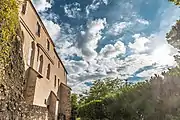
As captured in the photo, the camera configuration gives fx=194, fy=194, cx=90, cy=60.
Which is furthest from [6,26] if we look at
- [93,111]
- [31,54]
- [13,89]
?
[93,111]

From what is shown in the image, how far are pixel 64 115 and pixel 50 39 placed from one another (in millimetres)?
12600

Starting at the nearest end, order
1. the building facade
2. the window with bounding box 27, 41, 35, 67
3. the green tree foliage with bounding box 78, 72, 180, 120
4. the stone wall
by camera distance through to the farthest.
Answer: the stone wall < the green tree foliage with bounding box 78, 72, 180, 120 < the building facade < the window with bounding box 27, 41, 35, 67

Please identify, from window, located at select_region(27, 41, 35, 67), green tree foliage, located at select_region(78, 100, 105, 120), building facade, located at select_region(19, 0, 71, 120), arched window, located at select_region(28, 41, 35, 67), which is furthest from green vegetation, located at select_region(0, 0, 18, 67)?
green tree foliage, located at select_region(78, 100, 105, 120)

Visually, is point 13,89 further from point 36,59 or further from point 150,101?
point 36,59

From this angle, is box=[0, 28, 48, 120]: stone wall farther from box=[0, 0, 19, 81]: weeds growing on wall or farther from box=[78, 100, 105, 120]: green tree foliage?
box=[78, 100, 105, 120]: green tree foliage

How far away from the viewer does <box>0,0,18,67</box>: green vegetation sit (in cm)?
659

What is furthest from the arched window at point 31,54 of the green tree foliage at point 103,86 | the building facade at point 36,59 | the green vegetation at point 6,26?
the green tree foliage at point 103,86

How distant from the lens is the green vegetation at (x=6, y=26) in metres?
6.59

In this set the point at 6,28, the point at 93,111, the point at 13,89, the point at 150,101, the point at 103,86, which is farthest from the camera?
the point at 103,86

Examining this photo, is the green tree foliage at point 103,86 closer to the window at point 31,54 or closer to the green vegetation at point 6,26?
the window at point 31,54

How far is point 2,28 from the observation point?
263 inches

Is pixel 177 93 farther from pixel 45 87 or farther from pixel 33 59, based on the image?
pixel 45 87

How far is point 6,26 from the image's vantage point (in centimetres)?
695

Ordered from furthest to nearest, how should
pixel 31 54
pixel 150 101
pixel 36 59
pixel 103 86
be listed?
pixel 103 86 < pixel 36 59 < pixel 31 54 < pixel 150 101
